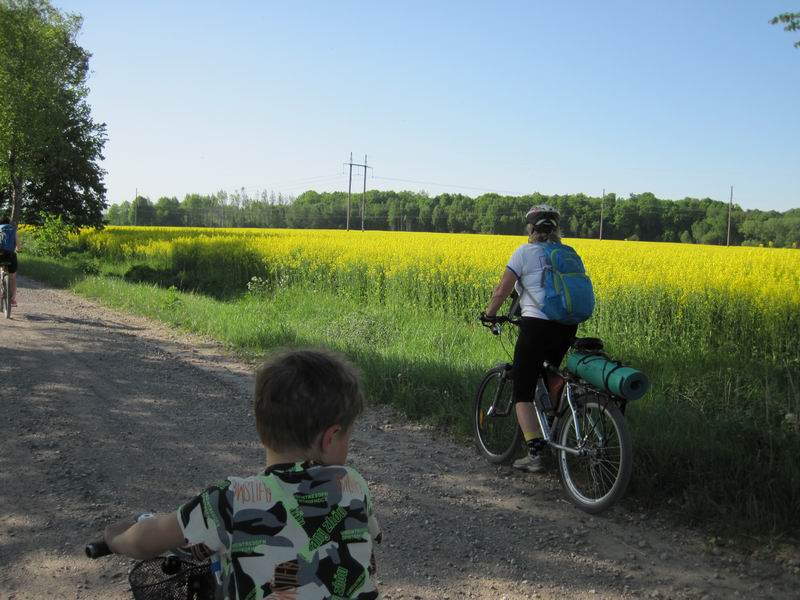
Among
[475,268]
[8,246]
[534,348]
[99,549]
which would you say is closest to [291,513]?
[99,549]

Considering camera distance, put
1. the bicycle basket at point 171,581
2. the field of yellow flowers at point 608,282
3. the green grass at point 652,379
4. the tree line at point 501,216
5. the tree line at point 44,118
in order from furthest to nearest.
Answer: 1. the tree line at point 501,216
2. the tree line at point 44,118
3. the field of yellow flowers at point 608,282
4. the green grass at point 652,379
5. the bicycle basket at point 171,581

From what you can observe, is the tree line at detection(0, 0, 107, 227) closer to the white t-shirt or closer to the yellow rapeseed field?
the yellow rapeseed field

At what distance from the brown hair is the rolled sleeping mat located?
2804 millimetres

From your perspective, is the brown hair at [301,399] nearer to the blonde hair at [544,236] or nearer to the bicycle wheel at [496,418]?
the blonde hair at [544,236]

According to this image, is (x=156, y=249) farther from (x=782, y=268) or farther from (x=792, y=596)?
(x=792, y=596)

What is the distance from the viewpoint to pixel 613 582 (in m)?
3.55

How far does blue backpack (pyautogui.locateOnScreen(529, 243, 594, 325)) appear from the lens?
4.67m

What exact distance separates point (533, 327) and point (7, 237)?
1164 cm

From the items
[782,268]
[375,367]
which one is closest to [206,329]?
[375,367]

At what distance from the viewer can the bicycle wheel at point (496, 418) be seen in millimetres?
5488

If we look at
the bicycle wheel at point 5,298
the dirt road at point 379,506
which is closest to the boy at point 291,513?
the dirt road at point 379,506

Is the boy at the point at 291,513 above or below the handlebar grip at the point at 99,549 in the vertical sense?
above

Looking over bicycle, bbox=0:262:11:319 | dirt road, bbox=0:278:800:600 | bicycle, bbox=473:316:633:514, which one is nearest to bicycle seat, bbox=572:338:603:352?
bicycle, bbox=473:316:633:514

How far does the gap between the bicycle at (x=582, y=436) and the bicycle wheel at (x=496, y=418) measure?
0.01 metres
